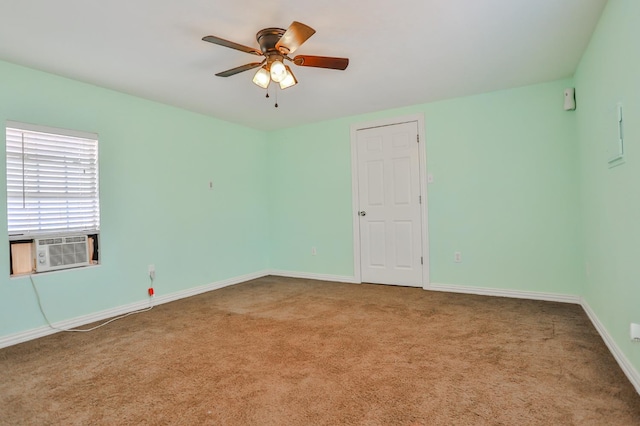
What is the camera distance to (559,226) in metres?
3.51

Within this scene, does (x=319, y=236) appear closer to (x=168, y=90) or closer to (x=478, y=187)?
(x=478, y=187)

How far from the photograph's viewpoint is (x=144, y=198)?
147 inches

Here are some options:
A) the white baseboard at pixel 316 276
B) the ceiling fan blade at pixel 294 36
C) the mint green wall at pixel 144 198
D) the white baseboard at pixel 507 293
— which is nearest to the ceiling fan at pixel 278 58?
the ceiling fan blade at pixel 294 36

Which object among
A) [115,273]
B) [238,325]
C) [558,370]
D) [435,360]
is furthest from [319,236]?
[558,370]

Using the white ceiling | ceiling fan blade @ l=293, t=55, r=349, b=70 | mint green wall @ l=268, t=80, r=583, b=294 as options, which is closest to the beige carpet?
mint green wall @ l=268, t=80, r=583, b=294

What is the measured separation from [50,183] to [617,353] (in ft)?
14.4

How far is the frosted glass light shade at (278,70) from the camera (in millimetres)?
2379

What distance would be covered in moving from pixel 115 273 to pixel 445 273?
3556 mm

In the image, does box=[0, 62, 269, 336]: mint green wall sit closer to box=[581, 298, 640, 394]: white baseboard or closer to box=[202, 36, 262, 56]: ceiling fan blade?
box=[202, 36, 262, 56]: ceiling fan blade

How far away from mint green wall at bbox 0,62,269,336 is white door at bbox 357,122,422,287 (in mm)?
1666

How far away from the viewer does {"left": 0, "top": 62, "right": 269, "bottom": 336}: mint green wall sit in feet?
9.51

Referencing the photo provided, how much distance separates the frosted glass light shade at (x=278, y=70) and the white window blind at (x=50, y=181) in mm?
2038

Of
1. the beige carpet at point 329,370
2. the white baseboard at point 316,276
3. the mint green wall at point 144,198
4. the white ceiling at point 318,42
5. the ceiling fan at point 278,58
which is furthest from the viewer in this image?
the white baseboard at point 316,276

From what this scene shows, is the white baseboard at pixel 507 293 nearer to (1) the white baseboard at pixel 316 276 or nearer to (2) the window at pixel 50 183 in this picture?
(1) the white baseboard at pixel 316 276
